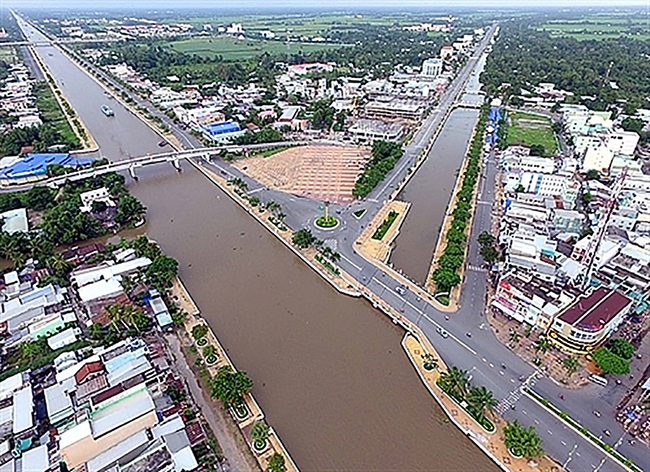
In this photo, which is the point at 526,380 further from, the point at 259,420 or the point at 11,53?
the point at 11,53

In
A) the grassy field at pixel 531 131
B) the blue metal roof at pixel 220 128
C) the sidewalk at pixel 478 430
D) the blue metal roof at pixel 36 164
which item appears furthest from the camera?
the blue metal roof at pixel 220 128

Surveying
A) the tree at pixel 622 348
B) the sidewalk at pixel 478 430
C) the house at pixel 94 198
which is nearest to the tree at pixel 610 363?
the tree at pixel 622 348

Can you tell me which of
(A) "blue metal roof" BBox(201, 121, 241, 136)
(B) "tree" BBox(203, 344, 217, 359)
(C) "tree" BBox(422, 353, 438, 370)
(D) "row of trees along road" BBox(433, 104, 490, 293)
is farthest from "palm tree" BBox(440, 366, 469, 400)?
(A) "blue metal roof" BBox(201, 121, 241, 136)

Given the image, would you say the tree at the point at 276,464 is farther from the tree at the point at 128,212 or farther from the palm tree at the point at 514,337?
the tree at the point at 128,212

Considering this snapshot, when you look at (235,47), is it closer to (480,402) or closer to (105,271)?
(105,271)

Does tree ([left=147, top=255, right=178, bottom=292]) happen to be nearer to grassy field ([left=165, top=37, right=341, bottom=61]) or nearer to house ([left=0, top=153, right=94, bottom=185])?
house ([left=0, top=153, right=94, bottom=185])

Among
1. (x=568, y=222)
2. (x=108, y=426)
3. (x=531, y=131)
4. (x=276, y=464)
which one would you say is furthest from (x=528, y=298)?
(x=531, y=131)

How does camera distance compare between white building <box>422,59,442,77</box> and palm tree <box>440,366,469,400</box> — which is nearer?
palm tree <box>440,366,469,400</box>
